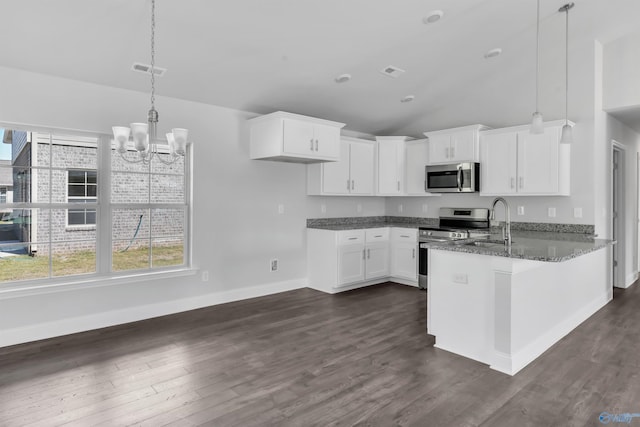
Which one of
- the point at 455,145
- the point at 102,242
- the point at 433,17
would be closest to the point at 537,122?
the point at 433,17

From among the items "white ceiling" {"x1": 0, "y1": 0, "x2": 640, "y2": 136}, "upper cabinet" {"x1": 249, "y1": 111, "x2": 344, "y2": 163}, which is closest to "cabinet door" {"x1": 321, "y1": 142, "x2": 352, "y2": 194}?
"upper cabinet" {"x1": 249, "y1": 111, "x2": 344, "y2": 163}

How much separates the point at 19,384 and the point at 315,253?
11.6 ft

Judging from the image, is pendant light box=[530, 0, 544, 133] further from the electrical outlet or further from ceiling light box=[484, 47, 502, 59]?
the electrical outlet

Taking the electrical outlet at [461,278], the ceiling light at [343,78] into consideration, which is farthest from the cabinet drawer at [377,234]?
the electrical outlet at [461,278]

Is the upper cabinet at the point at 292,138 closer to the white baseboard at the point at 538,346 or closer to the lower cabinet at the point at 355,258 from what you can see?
the lower cabinet at the point at 355,258

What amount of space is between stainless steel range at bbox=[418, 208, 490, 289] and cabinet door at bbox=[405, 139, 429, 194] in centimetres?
56

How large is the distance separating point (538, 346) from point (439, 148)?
10.2ft

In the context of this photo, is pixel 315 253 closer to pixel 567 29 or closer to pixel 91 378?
pixel 91 378

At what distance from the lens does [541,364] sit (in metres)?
3.00

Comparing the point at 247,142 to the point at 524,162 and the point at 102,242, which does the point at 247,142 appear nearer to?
the point at 102,242

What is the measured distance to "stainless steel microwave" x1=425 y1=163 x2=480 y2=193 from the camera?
518cm

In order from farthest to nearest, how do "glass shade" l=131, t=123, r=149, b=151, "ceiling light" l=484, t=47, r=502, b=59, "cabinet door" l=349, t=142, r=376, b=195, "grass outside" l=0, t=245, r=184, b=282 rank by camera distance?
1. "cabinet door" l=349, t=142, r=376, b=195
2. "ceiling light" l=484, t=47, r=502, b=59
3. "grass outside" l=0, t=245, r=184, b=282
4. "glass shade" l=131, t=123, r=149, b=151

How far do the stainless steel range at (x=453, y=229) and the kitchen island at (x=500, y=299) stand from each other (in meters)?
1.58

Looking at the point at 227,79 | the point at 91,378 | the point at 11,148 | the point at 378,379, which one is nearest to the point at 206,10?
the point at 227,79
